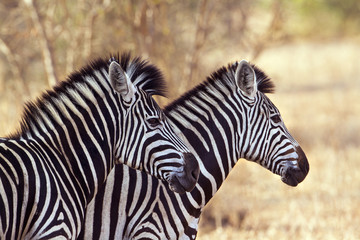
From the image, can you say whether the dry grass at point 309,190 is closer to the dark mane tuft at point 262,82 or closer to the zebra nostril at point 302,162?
the zebra nostril at point 302,162

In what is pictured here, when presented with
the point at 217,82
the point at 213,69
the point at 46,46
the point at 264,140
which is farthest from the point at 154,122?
the point at 213,69

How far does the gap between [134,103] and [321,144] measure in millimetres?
8059

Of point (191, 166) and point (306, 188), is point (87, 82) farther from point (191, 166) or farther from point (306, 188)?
point (306, 188)

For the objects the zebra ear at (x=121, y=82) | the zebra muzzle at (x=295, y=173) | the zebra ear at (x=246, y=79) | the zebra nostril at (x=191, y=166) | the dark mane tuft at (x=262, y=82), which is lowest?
the zebra nostril at (x=191, y=166)

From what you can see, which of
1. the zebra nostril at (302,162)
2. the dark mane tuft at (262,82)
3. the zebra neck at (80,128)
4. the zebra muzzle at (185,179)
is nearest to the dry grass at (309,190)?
the zebra nostril at (302,162)

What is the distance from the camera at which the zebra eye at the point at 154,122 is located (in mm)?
4168

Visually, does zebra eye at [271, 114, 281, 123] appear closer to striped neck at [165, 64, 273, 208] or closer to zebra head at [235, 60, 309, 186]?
zebra head at [235, 60, 309, 186]

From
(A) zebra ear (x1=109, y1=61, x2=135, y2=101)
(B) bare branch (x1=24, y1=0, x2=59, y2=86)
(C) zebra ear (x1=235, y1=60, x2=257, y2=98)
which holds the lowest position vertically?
(A) zebra ear (x1=109, y1=61, x2=135, y2=101)

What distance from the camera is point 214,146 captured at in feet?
15.7

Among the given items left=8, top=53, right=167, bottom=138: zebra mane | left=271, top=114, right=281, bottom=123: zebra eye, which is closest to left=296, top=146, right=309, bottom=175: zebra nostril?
left=271, top=114, right=281, bottom=123: zebra eye

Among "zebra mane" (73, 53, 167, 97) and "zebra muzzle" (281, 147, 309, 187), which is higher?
"zebra mane" (73, 53, 167, 97)

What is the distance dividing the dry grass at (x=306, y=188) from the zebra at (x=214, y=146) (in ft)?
7.69

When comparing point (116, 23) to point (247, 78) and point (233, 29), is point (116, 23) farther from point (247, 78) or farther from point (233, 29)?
point (247, 78)

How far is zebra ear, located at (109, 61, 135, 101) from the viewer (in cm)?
406
